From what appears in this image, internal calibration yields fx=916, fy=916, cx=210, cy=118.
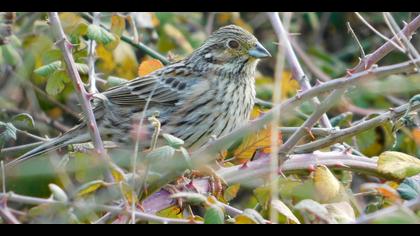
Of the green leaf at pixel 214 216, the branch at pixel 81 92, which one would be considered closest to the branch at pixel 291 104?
the green leaf at pixel 214 216

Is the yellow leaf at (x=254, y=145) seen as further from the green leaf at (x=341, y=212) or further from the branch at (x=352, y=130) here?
the green leaf at (x=341, y=212)

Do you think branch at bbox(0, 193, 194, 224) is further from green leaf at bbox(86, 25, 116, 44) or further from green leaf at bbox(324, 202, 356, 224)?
green leaf at bbox(86, 25, 116, 44)

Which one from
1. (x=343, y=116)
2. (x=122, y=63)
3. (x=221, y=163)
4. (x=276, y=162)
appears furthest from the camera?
(x=122, y=63)

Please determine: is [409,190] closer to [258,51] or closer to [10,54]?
[258,51]

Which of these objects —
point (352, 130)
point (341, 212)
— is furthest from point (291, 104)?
point (352, 130)

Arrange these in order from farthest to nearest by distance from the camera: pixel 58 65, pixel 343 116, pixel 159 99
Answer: pixel 159 99 → pixel 343 116 → pixel 58 65

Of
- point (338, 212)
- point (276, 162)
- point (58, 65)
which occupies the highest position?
point (58, 65)
